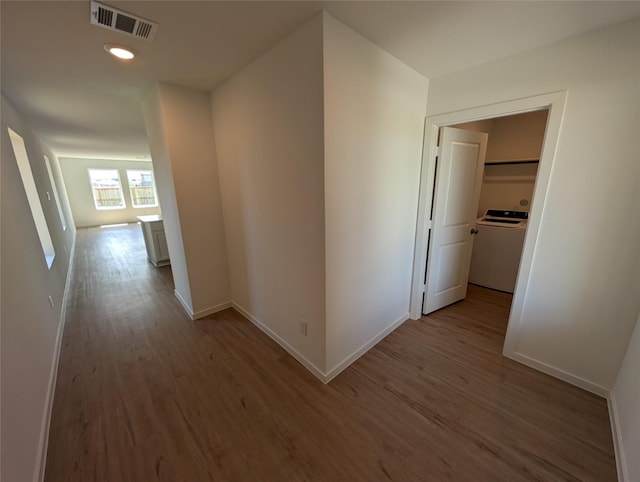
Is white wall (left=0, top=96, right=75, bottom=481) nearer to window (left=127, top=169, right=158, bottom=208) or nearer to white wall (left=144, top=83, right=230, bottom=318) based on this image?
white wall (left=144, top=83, right=230, bottom=318)

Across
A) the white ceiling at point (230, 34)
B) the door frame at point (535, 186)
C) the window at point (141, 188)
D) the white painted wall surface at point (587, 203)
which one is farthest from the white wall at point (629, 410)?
the window at point (141, 188)

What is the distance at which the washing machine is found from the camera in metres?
3.22

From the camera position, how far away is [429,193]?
247cm

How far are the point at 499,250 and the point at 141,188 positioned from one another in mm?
11779

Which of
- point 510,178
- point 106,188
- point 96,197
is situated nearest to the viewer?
point 510,178

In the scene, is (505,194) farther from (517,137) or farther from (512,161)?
(517,137)

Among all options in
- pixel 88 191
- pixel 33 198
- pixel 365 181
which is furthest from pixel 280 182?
pixel 88 191

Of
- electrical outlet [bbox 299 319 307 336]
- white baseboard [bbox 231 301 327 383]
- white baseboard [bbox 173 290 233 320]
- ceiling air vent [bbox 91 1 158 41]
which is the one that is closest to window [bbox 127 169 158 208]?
white baseboard [bbox 173 290 233 320]

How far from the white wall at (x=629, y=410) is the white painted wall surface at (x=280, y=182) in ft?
5.61

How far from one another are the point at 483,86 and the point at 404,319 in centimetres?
231

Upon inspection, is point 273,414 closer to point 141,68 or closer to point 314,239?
point 314,239

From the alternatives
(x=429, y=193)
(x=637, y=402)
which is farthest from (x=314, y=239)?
(x=637, y=402)

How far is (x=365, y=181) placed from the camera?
6.09 feet

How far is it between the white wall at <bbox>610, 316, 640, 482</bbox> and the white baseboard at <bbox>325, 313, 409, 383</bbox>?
4.98 feet
